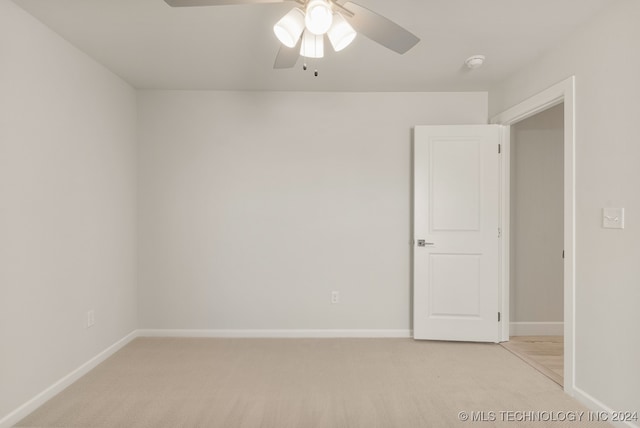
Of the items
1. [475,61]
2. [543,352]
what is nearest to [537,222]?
[543,352]

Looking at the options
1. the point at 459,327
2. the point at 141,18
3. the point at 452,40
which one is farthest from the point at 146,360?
the point at 452,40

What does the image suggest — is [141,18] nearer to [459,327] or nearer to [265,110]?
[265,110]

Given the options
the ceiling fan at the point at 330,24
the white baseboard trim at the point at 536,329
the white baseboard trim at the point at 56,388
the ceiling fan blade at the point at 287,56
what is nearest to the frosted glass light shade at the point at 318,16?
the ceiling fan at the point at 330,24

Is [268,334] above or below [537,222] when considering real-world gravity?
below

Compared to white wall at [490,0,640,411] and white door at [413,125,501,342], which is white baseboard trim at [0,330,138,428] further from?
white wall at [490,0,640,411]

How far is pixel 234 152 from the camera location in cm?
387

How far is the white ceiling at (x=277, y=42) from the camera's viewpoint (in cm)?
228

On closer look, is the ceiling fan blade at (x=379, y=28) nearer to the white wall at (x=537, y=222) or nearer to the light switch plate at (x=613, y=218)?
the light switch plate at (x=613, y=218)

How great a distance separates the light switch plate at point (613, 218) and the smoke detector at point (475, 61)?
57.3 inches

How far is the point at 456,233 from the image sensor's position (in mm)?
3662

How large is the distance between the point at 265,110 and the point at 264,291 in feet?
6.15

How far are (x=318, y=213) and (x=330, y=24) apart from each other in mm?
2429

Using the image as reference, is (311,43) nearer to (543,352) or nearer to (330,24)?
(330,24)

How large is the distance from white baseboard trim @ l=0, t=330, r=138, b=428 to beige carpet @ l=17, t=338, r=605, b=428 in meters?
0.05
